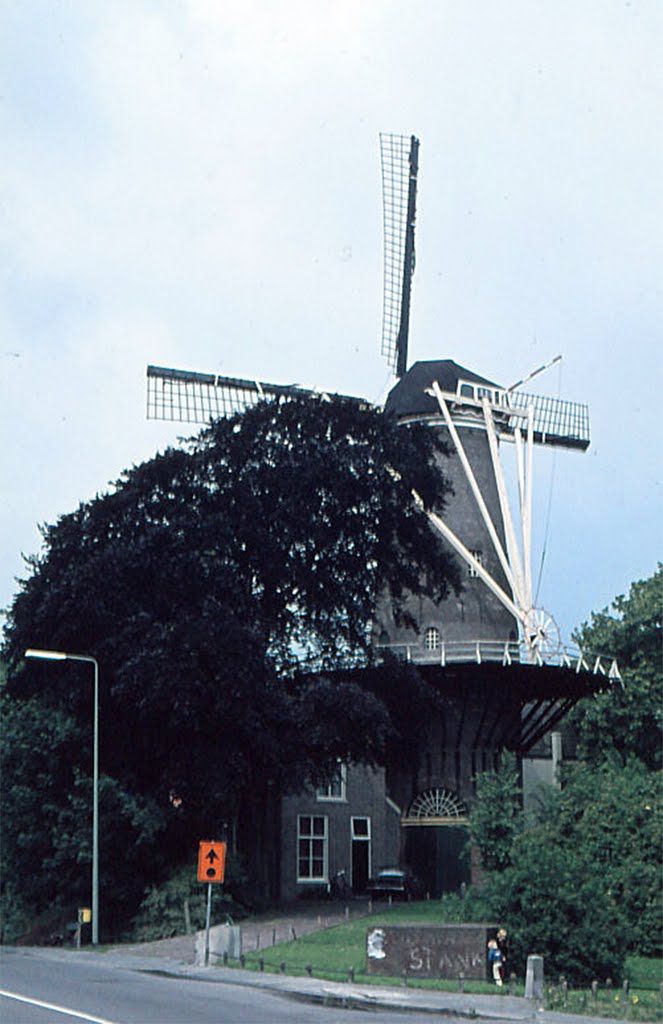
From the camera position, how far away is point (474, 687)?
4441 centimetres

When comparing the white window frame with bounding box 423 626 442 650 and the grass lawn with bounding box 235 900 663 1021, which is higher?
the white window frame with bounding box 423 626 442 650

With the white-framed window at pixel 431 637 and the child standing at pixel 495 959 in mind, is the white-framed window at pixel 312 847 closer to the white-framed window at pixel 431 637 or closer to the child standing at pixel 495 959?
the white-framed window at pixel 431 637

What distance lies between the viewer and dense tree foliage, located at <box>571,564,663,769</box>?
5456 centimetres

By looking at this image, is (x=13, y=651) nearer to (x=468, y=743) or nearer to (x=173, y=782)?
(x=173, y=782)

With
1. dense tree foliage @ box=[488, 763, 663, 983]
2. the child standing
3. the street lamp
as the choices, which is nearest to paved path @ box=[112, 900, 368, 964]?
the street lamp

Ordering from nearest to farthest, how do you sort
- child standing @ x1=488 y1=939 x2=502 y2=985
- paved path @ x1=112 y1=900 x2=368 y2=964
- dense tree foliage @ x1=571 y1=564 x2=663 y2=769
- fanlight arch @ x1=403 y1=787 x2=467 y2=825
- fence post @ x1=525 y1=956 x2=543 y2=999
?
fence post @ x1=525 y1=956 x2=543 y2=999 < child standing @ x1=488 y1=939 x2=502 y2=985 < paved path @ x1=112 y1=900 x2=368 y2=964 < fanlight arch @ x1=403 y1=787 x2=467 y2=825 < dense tree foliage @ x1=571 y1=564 x2=663 y2=769

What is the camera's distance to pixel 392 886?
143ft

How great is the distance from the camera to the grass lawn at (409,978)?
2133cm

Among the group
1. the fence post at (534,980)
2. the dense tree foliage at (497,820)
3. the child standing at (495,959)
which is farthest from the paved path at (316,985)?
the dense tree foliage at (497,820)

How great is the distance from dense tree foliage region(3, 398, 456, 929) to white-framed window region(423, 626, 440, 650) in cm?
422

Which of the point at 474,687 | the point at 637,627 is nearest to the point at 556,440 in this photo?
the point at 637,627

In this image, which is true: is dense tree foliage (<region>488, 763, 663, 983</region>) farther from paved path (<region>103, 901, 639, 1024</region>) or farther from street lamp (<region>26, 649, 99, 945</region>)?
street lamp (<region>26, 649, 99, 945</region>)

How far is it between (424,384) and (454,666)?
10278 millimetres

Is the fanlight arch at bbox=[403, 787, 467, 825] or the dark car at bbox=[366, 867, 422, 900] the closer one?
the dark car at bbox=[366, 867, 422, 900]
